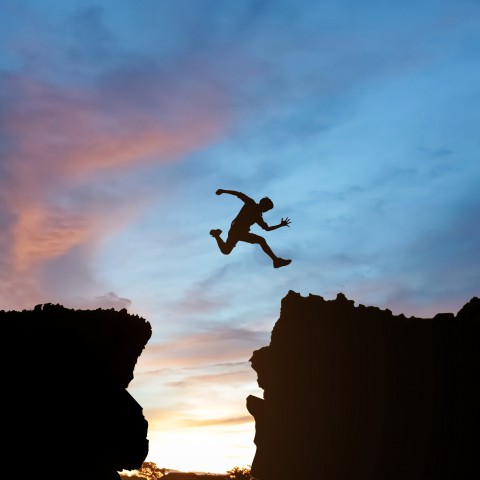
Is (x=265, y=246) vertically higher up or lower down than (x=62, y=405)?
higher up

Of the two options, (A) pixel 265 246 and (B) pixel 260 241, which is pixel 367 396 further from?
(B) pixel 260 241

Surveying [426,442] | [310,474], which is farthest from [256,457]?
[426,442]

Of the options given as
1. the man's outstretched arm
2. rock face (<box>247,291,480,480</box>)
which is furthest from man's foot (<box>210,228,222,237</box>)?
rock face (<box>247,291,480,480</box>)

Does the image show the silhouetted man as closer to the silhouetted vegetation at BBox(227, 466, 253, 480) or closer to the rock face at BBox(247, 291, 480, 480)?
the rock face at BBox(247, 291, 480, 480)

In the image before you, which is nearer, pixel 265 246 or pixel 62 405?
pixel 62 405

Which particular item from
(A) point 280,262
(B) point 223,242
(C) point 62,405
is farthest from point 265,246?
(C) point 62,405

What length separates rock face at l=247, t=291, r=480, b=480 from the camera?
28.7 meters

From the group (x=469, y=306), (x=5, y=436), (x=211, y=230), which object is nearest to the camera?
(x=5, y=436)

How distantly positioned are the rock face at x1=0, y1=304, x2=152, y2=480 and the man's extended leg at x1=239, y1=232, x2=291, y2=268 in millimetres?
5990

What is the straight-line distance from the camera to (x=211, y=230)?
20.1 m

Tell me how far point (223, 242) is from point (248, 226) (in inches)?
37.5

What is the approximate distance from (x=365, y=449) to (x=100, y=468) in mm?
18267

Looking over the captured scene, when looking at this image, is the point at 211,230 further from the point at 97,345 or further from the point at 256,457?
the point at 256,457

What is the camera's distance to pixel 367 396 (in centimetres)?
3089
